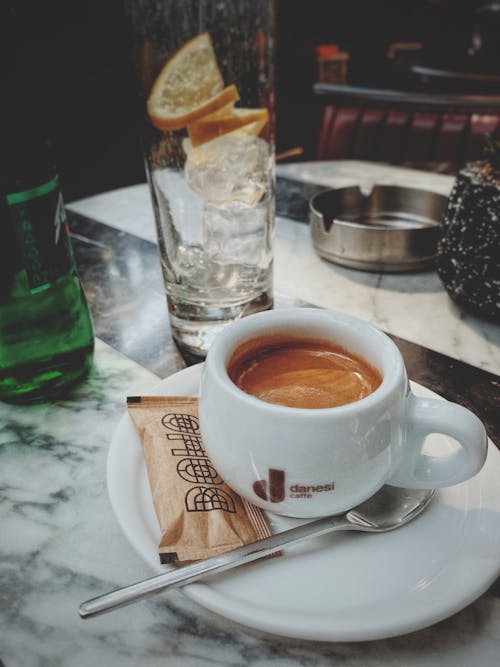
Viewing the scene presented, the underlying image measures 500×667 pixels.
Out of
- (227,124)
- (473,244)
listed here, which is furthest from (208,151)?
(473,244)

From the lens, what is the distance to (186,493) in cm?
44

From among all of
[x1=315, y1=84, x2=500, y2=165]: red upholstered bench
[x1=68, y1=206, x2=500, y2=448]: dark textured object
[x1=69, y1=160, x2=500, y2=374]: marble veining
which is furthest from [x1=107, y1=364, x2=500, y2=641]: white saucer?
[x1=315, y1=84, x2=500, y2=165]: red upholstered bench

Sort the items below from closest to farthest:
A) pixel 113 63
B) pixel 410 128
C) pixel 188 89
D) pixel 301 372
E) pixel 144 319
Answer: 1. pixel 301 372
2. pixel 188 89
3. pixel 144 319
4. pixel 410 128
5. pixel 113 63

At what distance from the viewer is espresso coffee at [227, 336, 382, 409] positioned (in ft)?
1.52

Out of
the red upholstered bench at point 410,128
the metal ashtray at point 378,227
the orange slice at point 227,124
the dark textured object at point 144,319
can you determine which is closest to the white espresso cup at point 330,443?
the dark textured object at point 144,319

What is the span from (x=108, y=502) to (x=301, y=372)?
0.21 meters

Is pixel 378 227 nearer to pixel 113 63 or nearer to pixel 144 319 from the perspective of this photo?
pixel 144 319

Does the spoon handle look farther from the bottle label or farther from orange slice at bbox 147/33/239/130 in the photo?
orange slice at bbox 147/33/239/130

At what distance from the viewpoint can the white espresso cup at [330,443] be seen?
39 centimetres

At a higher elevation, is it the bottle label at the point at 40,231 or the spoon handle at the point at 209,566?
the bottle label at the point at 40,231

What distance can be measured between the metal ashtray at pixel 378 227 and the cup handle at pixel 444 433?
45cm

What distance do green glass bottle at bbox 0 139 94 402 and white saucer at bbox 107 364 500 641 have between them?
0.23 meters

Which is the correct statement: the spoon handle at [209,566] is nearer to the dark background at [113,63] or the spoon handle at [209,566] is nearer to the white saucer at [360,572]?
the white saucer at [360,572]

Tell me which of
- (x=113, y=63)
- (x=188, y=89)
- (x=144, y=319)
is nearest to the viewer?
(x=188, y=89)
